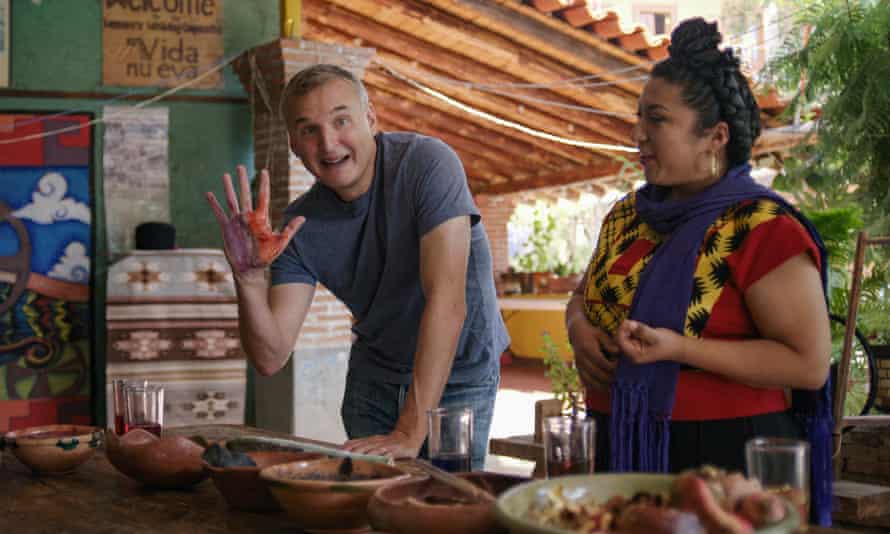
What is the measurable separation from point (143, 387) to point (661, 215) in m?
1.05

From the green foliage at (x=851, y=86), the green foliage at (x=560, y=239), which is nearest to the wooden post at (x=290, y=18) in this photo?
the green foliage at (x=851, y=86)

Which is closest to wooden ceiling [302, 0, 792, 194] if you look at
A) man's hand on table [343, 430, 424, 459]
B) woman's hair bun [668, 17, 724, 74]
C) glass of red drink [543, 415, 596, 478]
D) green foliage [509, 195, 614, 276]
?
green foliage [509, 195, 614, 276]

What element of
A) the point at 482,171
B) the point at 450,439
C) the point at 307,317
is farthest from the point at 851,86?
the point at 482,171

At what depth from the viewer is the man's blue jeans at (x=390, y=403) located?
2.28m

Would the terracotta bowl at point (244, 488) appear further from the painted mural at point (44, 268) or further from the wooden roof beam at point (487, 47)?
the wooden roof beam at point (487, 47)

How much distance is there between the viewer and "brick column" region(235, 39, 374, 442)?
16.9 feet

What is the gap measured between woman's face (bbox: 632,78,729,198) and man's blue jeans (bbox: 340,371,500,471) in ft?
2.22

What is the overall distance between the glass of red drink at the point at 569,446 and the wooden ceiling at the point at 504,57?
15.6 feet

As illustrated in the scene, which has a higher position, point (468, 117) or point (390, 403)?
point (468, 117)

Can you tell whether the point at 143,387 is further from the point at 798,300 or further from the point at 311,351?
the point at 311,351

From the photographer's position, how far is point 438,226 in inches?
83.0

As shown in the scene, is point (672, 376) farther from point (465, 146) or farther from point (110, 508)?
point (465, 146)

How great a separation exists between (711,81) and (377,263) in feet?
2.67

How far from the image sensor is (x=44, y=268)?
5129 mm
